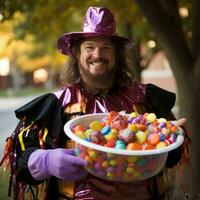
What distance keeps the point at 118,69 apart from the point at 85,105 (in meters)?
0.23

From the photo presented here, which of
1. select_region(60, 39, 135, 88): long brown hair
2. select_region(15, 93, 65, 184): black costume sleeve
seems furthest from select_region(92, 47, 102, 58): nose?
select_region(15, 93, 65, 184): black costume sleeve

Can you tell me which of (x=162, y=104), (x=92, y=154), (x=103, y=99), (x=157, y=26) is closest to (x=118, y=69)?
(x=103, y=99)

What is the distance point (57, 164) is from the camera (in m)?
1.83

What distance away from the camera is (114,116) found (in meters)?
1.92

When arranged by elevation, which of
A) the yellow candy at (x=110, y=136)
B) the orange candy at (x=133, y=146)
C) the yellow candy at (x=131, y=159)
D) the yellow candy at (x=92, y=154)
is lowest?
the yellow candy at (x=131, y=159)

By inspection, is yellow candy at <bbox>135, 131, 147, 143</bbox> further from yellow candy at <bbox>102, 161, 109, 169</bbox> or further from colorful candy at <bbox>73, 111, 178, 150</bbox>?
yellow candy at <bbox>102, 161, 109, 169</bbox>

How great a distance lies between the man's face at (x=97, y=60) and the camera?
208 centimetres

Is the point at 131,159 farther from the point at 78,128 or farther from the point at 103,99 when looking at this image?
the point at 103,99

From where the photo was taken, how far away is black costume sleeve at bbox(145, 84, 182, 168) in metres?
2.24

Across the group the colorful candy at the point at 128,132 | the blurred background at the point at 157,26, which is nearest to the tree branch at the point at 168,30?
the blurred background at the point at 157,26

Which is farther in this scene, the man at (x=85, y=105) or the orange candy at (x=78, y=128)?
the man at (x=85, y=105)

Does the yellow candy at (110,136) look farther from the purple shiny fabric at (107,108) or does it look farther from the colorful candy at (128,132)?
the purple shiny fabric at (107,108)

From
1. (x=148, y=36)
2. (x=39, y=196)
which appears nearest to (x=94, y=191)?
(x=39, y=196)

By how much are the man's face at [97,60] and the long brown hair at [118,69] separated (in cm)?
6
